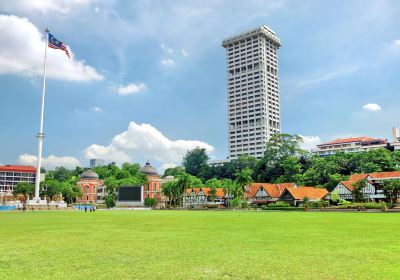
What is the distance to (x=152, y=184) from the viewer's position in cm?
12731

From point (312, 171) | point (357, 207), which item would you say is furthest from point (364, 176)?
point (357, 207)

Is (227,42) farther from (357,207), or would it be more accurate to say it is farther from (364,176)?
(357,207)

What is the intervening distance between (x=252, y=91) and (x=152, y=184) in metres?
79.3

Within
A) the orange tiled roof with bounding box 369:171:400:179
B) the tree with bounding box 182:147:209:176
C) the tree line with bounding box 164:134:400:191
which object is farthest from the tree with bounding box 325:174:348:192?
the tree with bounding box 182:147:209:176

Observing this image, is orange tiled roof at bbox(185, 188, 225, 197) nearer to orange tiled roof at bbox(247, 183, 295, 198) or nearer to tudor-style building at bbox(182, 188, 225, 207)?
tudor-style building at bbox(182, 188, 225, 207)

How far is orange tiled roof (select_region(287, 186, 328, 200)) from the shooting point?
3184 inches

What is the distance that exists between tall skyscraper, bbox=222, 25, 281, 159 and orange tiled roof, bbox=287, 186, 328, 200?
8843 centimetres

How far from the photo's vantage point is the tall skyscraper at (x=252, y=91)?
178212 millimetres

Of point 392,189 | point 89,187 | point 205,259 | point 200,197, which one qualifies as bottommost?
point 205,259

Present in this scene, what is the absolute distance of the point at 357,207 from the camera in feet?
182

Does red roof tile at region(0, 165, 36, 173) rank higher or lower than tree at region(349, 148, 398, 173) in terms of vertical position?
higher

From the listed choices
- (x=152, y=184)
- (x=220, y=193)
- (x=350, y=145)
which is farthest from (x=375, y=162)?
(x=152, y=184)

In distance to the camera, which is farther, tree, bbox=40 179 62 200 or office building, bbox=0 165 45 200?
office building, bbox=0 165 45 200

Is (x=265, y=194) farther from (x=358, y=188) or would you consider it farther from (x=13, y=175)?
(x=13, y=175)
